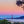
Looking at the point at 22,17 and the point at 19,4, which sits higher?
the point at 19,4

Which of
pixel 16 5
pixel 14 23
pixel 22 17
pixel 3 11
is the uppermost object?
pixel 16 5

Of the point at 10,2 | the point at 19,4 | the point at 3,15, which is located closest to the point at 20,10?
the point at 19,4

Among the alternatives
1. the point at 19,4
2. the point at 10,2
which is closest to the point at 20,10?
the point at 19,4

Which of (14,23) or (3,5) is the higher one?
(3,5)

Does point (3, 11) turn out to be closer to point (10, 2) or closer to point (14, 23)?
point (10, 2)

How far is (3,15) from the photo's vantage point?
1.18 metres

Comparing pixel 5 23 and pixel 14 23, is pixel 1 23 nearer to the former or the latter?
pixel 5 23

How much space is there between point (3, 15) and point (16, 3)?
39 cm

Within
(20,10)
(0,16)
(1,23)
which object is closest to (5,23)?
(1,23)

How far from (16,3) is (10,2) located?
0.13 meters

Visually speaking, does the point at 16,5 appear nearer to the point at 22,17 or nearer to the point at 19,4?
the point at 19,4

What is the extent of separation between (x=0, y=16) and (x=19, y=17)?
1.35 ft

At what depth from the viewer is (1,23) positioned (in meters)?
1.17

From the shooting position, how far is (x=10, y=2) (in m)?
1.19
